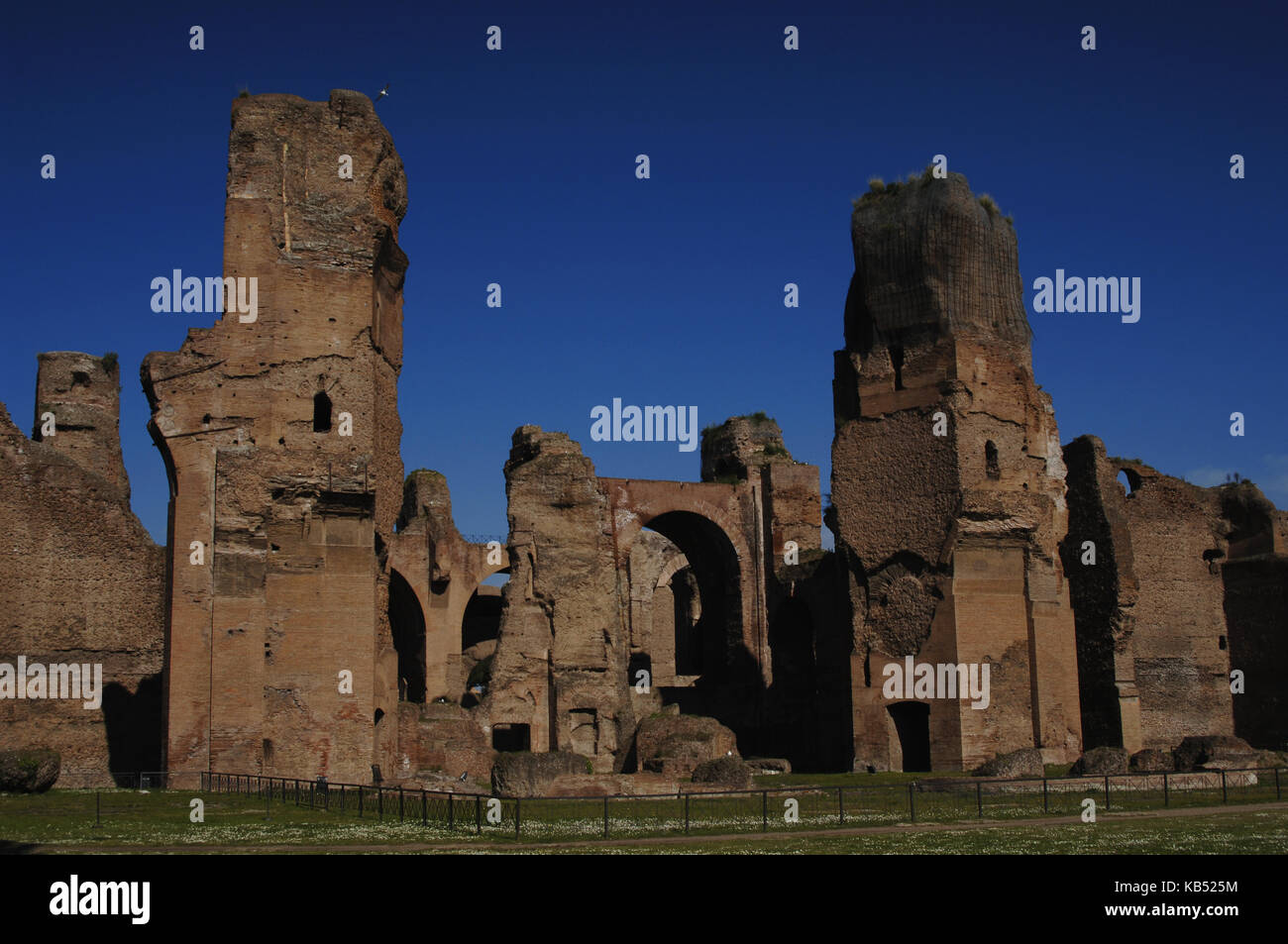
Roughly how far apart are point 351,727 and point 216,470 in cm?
472

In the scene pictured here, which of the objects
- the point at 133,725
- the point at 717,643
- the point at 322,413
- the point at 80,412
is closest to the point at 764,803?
the point at 322,413

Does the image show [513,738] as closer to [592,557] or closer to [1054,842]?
[592,557]

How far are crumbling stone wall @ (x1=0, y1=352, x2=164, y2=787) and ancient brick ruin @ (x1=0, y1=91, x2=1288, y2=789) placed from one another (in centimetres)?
6

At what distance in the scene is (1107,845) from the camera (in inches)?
468

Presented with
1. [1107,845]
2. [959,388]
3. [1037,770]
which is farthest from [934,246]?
[1107,845]

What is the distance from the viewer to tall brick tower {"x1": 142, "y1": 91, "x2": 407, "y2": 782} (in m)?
21.4

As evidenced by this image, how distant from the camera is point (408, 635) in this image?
38750 millimetres

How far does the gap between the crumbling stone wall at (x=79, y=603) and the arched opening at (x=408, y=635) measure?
431 inches

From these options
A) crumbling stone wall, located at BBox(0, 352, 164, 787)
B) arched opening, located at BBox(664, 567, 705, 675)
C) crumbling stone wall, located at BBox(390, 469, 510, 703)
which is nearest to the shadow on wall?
crumbling stone wall, located at BBox(0, 352, 164, 787)

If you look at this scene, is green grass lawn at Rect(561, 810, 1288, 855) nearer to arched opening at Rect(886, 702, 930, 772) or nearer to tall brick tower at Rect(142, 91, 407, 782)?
tall brick tower at Rect(142, 91, 407, 782)

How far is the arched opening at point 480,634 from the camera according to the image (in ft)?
Answer: 139

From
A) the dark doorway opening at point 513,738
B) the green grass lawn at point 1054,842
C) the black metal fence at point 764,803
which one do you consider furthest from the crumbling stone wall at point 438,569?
the green grass lawn at point 1054,842

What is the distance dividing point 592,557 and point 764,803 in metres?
17.7
